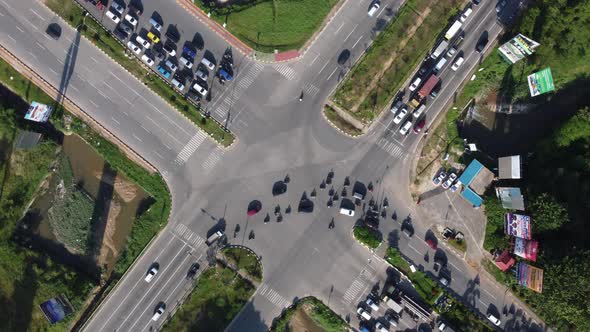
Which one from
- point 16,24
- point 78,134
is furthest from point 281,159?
point 16,24

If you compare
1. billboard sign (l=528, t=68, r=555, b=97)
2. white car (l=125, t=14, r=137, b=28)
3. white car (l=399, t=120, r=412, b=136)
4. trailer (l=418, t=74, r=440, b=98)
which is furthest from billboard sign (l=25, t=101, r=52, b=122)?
billboard sign (l=528, t=68, r=555, b=97)

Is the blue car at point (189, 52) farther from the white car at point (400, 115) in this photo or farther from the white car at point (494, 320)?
the white car at point (494, 320)

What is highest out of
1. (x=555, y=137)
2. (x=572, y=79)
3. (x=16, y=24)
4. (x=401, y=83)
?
(x=572, y=79)

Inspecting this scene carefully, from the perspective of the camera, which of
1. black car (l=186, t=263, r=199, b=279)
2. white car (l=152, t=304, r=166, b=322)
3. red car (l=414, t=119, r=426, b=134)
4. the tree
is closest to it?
the tree

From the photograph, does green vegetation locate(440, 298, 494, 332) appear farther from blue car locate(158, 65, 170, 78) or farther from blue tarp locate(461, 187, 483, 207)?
blue car locate(158, 65, 170, 78)

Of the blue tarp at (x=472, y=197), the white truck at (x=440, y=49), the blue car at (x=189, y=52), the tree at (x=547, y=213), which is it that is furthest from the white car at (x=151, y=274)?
the tree at (x=547, y=213)

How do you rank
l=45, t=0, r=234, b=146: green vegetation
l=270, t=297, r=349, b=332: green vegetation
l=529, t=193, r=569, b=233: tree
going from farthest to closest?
l=45, t=0, r=234, b=146: green vegetation, l=270, t=297, r=349, b=332: green vegetation, l=529, t=193, r=569, b=233: tree

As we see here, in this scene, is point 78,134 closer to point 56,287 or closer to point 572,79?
point 56,287
